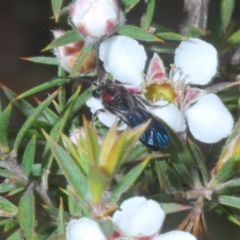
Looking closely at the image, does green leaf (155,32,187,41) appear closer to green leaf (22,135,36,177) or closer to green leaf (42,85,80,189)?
green leaf (42,85,80,189)

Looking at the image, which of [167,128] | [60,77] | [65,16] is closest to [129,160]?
[167,128]

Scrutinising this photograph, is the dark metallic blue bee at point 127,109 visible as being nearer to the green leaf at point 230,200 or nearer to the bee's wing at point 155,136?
the bee's wing at point 155,136

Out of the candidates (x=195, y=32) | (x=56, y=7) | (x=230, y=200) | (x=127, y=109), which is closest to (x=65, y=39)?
(x=56, y=7)

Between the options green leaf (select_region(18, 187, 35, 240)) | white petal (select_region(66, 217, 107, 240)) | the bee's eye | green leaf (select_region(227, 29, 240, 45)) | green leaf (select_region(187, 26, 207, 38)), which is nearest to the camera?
white petal (select_region(66, 217, 107, 240))

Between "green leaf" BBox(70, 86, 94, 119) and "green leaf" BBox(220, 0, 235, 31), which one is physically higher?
"green leaf" BBox(220, 0, 235, 31)

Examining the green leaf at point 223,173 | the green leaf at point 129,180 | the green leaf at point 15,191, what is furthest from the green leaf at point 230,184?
the green leaf at point 15,191

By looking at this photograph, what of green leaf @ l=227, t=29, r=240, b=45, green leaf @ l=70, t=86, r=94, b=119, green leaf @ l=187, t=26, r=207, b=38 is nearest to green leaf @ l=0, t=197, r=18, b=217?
green leaf @ l=70, t=86, r=94, b=119
